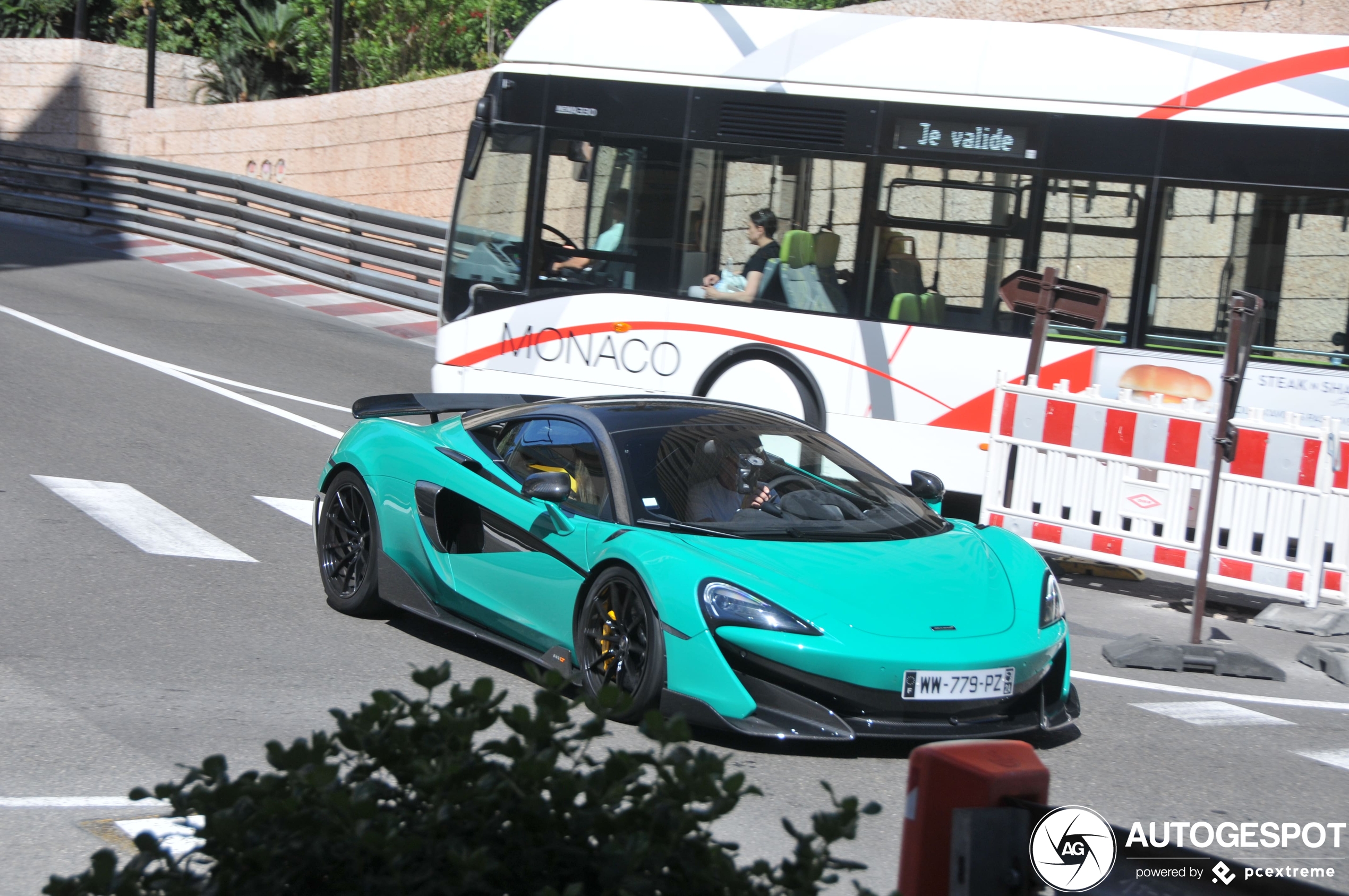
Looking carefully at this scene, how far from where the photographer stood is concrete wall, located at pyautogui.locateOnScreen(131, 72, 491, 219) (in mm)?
22359

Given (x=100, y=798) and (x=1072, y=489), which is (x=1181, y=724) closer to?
(x=1072, y=489)

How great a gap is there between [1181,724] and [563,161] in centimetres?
Answer: 713

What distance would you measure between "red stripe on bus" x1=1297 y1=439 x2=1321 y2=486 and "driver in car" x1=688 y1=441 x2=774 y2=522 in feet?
12.9

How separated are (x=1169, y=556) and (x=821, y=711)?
4442 millimetres

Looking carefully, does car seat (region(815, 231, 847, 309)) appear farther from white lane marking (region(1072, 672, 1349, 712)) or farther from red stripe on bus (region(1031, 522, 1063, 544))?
white lane marking (region(1072, 672, 1349, 712))

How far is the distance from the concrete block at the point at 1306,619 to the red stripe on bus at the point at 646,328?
2698mm

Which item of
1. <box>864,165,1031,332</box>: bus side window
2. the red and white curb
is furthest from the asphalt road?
the red and white curb

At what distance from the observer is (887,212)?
10.6 metres

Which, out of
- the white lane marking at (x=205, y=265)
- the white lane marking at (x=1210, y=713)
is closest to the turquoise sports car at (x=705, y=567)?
the white lane marking at (x=1210, y=713)

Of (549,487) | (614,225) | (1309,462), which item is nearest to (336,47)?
(614,225)

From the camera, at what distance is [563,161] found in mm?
11562

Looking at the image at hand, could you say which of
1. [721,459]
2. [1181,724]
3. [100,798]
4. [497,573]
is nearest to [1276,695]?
[1181,724]

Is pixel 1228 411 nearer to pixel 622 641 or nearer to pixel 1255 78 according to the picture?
Result: pixel 1255 78

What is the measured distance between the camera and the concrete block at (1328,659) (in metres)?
7.43
